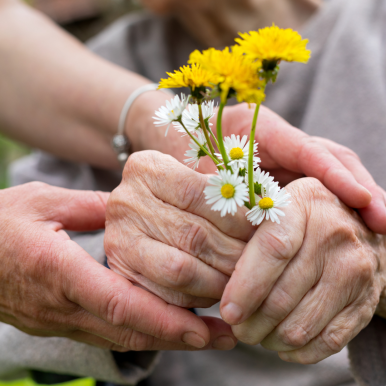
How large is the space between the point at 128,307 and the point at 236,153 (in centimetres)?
27

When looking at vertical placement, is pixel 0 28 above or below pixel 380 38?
below

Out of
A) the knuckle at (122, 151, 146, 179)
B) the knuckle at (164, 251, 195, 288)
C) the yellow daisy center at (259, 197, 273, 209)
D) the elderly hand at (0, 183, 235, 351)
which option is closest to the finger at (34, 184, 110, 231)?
the elderly hand at (0, 183, 235, 351)

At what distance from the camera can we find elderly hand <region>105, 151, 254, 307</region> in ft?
1.55

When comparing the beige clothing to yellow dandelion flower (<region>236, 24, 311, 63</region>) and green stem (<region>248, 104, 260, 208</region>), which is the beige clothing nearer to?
green stem (<region>248, 104, 260, 208</region>)

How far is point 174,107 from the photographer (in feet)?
1.37

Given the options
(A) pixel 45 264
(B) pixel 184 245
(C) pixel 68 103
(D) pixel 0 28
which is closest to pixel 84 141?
(C) pixel 68 103

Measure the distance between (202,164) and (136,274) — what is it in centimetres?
23

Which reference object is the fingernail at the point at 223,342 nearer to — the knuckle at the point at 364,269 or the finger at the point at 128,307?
the finger at the point at 128,307

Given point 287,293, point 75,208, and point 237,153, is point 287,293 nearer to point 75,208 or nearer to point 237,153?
point 237,153

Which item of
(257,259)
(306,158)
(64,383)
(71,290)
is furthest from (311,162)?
(64,383)

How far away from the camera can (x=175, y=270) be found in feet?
1.51

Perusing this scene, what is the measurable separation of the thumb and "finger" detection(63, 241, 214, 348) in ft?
0.42

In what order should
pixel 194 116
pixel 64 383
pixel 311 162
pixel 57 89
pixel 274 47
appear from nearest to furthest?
1. pixel 274 47
2. pixel 194 116
3. pixel 311 162
4. pixel 64 383
5. pixel 57 89

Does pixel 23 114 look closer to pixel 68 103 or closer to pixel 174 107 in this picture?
pixel 68 103
